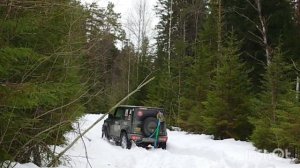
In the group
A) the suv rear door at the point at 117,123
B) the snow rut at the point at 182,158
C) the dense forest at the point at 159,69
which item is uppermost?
the dense forest at the point at 159,69

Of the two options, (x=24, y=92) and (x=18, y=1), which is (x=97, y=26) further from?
(x=18, y=1)

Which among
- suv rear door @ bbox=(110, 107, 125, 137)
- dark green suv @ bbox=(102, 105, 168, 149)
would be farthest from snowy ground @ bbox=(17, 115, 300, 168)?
suv rear door @ bbox=(110, 107, 125, 137)

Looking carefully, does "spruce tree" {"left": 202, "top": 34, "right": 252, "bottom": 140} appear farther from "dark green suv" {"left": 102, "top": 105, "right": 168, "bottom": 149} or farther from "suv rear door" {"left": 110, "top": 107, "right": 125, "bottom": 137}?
"suv rear door" {"left": 110, "top": 107, "right": 125, "bottom": 137}

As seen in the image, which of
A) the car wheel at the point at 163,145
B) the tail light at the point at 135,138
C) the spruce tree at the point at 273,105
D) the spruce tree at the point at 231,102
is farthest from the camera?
the spruce tree at the point at 231,102

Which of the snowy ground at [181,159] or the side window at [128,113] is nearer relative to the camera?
the snowy ground at [181,159]

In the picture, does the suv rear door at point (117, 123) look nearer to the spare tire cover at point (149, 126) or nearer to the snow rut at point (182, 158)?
the spare tire cover at point (149, 126)

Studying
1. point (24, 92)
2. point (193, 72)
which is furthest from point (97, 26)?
point (193, 72)

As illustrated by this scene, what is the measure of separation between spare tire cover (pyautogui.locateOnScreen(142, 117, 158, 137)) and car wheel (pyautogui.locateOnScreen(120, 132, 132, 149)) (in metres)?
0.79

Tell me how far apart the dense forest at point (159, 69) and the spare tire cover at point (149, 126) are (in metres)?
2.15

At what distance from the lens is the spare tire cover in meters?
17.2

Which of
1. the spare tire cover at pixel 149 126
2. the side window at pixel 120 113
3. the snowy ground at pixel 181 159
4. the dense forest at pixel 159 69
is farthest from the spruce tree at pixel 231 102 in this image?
the side window at pixel 120 113

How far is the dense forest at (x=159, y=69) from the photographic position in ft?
22.6

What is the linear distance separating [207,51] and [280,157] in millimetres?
14541

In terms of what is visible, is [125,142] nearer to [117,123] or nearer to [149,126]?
[149,126]
